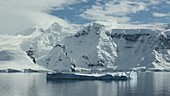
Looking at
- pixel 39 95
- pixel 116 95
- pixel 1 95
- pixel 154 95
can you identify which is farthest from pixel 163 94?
pixel 1 95

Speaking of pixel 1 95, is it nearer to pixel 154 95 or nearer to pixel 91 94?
pixel 91 94

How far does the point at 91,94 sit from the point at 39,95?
17.2m

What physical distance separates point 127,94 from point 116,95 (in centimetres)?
559

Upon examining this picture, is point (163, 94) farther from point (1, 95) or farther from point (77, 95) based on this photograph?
point (1, 95)

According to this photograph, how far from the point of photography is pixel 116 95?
142 meters

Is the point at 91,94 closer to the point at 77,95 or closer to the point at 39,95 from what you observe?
the point at 77,95

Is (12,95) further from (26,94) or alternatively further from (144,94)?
(144,94)

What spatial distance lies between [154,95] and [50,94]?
31293mm

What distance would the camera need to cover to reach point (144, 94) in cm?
14438

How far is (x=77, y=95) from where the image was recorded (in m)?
142

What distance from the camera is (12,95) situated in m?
141

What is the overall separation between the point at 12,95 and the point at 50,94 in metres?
11.9

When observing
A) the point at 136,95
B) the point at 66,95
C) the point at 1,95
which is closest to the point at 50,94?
the point at 66,95

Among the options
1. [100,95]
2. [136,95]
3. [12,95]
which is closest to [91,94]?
[100,95]
